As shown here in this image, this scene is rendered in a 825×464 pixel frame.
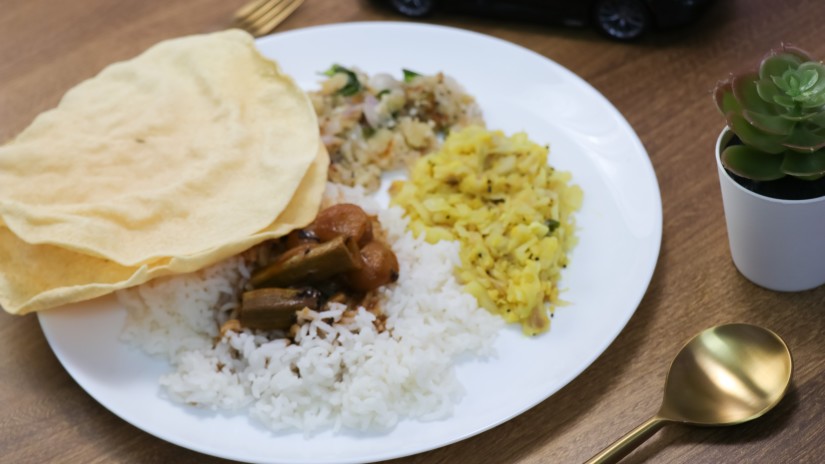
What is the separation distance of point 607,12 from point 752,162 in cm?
119

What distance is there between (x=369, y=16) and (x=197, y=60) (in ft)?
2.84

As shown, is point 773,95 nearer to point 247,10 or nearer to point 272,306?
point 272,306

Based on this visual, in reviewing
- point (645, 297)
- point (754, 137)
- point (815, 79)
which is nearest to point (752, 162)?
point (754, 137)

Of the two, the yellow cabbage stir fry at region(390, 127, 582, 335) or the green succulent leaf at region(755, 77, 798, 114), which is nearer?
the green succulent leaf at region(755, 77, 798, 114)

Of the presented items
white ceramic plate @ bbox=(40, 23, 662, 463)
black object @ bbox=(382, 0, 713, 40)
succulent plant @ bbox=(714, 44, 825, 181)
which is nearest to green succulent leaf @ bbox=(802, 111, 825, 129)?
succulent plant @ bbox=(714, 44, 825, 181)

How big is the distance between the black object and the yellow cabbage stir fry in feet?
2.52

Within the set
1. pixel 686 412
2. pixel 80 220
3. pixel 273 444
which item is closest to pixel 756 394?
pixel 686 412

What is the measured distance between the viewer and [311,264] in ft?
6.34

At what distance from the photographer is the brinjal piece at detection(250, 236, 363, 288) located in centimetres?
192

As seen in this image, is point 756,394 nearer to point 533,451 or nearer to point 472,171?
point 533,451

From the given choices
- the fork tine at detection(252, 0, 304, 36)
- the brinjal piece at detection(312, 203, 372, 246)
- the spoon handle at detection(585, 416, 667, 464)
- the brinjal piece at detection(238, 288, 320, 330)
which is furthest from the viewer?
the fork tine at detection(252, 0, 304, 36)

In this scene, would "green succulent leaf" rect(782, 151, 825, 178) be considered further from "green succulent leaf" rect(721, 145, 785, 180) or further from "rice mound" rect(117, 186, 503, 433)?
"rice mound" rect(117, 186, 503, 433)

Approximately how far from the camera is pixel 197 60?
7.88ft

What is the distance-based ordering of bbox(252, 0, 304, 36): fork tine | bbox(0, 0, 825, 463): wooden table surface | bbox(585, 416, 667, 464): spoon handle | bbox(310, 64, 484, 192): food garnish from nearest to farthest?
bbox(585, 416, 667, 464): spoon handle, bbox(0, 0, 825, 463): wooden table surface, bbox(310, 64, 484, 192): food garnish, bbox(252, 0, 304, 36): fork tine
